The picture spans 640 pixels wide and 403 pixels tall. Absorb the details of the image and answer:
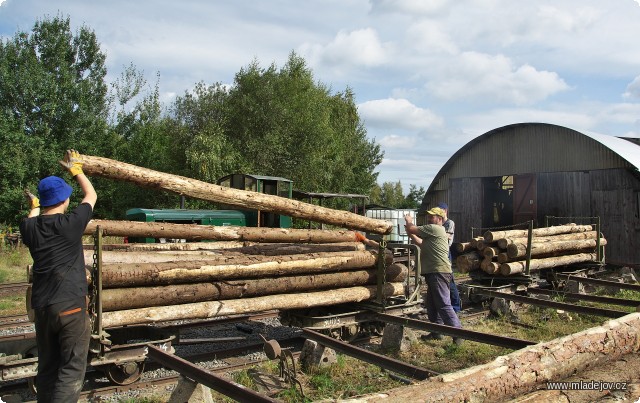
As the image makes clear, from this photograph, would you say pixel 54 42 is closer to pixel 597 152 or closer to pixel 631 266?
pixel 597 152

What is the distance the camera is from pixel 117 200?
90.4 feet

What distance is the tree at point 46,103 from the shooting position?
23875 mm

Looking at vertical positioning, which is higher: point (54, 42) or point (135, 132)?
point (54, 42)

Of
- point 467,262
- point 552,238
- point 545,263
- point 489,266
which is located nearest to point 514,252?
point 489,266

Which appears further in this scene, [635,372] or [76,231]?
[635,372]

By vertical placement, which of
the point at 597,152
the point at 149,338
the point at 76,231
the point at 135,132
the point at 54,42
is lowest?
the point at 149,338

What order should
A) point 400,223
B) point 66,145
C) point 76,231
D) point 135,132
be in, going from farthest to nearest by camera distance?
point 135,132 → point 66,145 → point 400,223 → point 76,231

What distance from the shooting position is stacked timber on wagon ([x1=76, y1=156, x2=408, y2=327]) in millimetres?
5691

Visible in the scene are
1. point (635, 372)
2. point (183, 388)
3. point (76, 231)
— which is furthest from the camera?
point (635, 372)

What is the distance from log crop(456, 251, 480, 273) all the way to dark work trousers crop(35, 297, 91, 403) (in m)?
8.37

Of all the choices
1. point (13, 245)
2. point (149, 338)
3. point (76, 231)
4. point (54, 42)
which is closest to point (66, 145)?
point (54, 42)

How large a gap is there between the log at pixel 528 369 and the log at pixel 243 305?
9.75 feet

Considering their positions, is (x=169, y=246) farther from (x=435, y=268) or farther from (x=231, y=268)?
(x=435, y=268)

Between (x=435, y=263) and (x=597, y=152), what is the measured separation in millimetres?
12816
